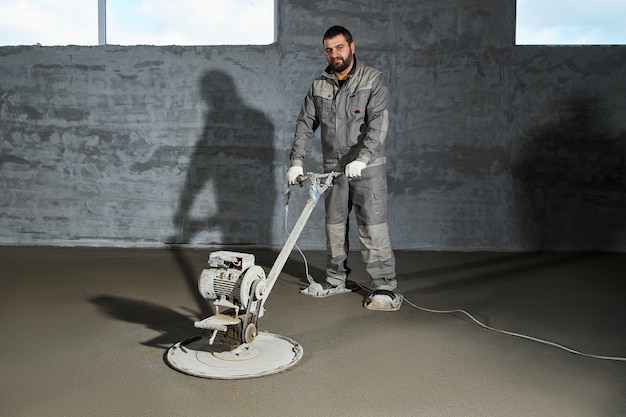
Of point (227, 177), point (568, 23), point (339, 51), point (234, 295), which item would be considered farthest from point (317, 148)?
point (234, 295)

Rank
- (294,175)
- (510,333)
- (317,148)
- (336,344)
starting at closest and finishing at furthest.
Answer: (336,344)
(510,333)
(294,175)
(317,148)

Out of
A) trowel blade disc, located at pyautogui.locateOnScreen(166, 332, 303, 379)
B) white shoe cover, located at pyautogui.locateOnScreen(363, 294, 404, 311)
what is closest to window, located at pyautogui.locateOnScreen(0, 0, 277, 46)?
white shoe cover, located at pyautogui.locateOnScreen(363, 294, 404, 311)

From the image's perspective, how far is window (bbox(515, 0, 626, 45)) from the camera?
476cm

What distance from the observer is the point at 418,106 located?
475 cm

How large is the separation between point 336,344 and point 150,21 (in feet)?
10.7

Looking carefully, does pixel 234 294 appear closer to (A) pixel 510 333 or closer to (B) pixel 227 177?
(A) pixel 510 333

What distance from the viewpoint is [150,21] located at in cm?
480

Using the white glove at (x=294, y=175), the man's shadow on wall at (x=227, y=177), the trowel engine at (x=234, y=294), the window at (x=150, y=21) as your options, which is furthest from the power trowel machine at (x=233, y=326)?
the window at (x=150, y=21)

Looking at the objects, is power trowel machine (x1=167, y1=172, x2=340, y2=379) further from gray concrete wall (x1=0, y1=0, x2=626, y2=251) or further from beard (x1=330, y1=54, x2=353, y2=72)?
gray concrete wall (x1=0, y1=0, x2=626, y2=251)

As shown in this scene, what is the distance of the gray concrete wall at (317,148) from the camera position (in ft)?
15.5

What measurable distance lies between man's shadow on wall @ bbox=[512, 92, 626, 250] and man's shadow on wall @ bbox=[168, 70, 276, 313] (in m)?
1.92

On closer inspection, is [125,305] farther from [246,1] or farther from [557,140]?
[557,140]

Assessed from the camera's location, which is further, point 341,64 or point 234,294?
point 341,64

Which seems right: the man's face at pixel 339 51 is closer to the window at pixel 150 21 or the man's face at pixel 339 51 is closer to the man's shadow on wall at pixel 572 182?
the window at pixel 150 21
